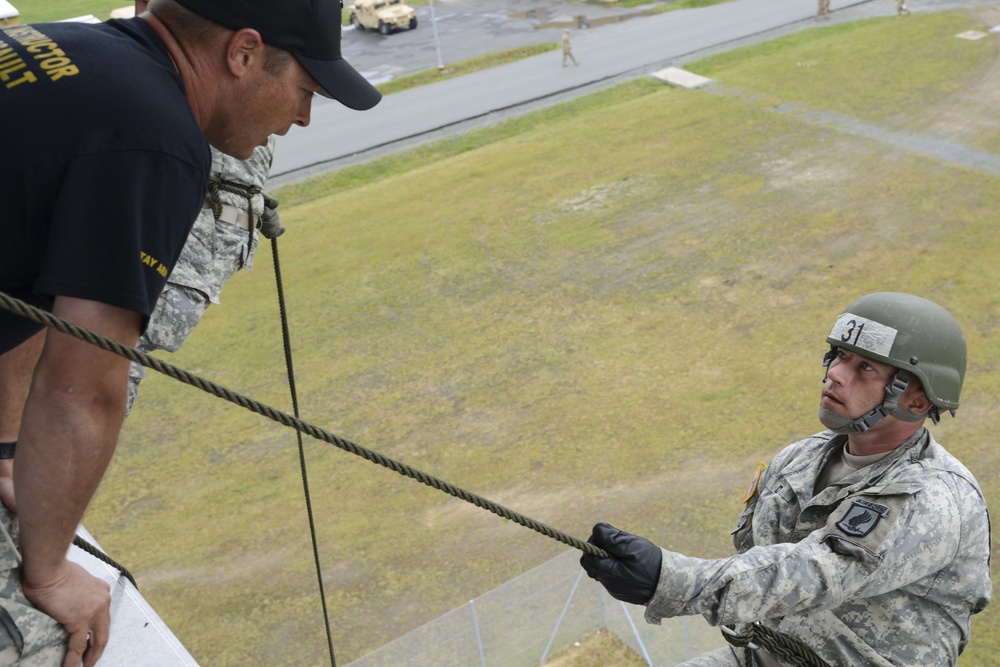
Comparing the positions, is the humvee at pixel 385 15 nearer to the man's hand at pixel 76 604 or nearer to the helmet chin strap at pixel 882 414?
the helmet chin strap at pixel 882 414

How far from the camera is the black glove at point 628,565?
3875 mm

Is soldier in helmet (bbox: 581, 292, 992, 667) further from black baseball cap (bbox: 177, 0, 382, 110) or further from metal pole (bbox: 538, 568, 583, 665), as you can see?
metal pole (bbox: 538, 568, 583, 665)

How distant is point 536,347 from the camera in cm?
1554

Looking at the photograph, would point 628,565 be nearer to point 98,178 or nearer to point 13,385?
point 13,385

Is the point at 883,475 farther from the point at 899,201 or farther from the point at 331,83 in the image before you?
the point at 899,201

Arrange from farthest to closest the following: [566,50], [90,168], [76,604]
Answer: [566,50], [76,604], [90,168]

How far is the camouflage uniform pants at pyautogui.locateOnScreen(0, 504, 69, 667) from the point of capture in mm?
2830

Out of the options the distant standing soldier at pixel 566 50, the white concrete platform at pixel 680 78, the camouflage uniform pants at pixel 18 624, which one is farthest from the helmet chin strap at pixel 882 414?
the distant standing soldier at pixel 566 50

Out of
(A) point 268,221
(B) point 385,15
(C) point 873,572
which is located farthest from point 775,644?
(B) point 385,15

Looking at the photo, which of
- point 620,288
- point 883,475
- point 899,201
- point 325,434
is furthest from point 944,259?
point 325,434

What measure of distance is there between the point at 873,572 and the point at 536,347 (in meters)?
11.8

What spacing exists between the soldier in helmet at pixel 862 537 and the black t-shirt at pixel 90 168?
2238 millimetres

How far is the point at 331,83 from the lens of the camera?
113 inches

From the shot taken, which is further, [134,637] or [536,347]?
[536,347]
